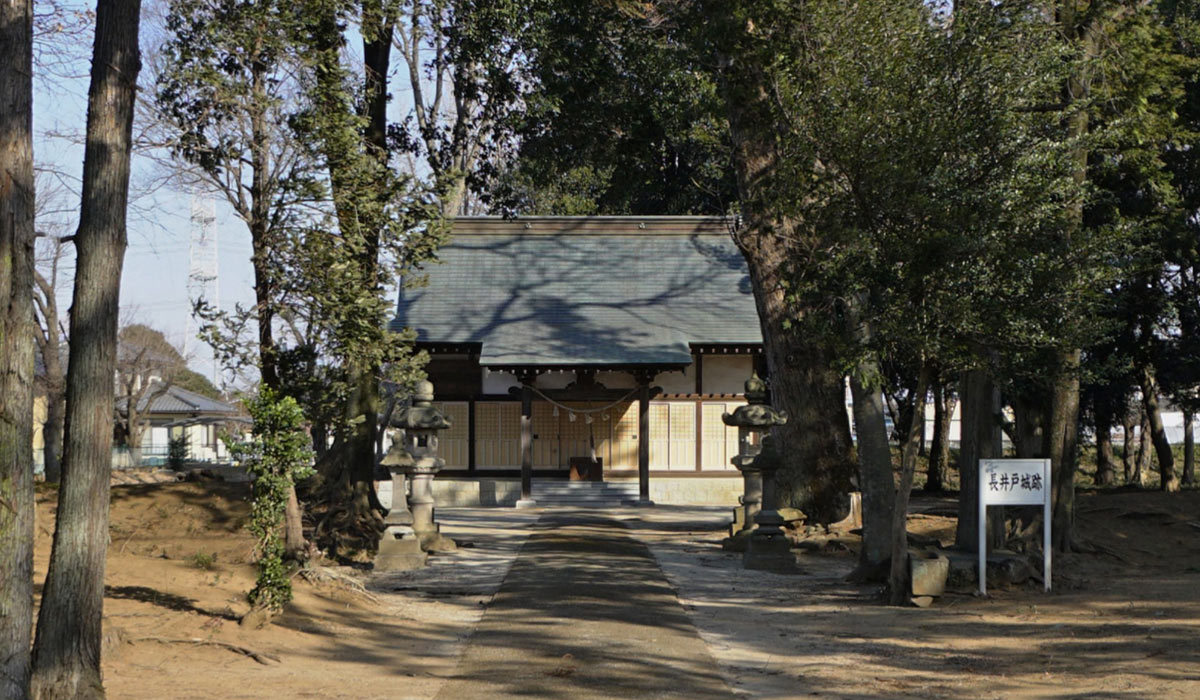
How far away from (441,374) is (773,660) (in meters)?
18.7

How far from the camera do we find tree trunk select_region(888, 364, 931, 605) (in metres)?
10.8

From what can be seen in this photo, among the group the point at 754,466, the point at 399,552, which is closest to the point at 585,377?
the point at 754,466

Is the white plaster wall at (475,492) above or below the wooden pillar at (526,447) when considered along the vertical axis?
below

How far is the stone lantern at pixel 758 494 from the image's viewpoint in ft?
48.5

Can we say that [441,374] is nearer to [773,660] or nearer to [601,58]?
[601,58]

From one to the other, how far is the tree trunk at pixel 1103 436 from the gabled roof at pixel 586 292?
9120mm

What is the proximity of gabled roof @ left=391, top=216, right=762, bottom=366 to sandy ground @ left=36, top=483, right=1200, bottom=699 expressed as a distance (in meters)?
10.1

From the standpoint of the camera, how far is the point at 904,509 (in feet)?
36.3

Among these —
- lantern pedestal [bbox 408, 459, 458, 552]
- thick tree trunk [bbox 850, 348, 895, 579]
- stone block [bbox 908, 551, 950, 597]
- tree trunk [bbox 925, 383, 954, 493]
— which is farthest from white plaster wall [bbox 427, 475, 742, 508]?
stone block [bbox 908, 551, 950, 597]

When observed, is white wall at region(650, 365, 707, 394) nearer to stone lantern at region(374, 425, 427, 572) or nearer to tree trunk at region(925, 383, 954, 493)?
tree trunk at region(925, 383, 954, 493)

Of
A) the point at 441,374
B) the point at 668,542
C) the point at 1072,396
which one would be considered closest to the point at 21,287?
the point at 1072,396

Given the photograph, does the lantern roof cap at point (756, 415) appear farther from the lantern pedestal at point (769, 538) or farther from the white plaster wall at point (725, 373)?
the white plaster wall at point (725, 373)

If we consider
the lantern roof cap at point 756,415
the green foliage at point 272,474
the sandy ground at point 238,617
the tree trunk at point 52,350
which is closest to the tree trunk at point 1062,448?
the lantern roof cap at point 756,415

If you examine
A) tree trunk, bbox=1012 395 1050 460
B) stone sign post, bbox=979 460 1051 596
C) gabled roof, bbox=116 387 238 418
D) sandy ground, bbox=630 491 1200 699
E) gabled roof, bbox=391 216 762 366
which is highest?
gabled roof, bbox=391 216 762 366
